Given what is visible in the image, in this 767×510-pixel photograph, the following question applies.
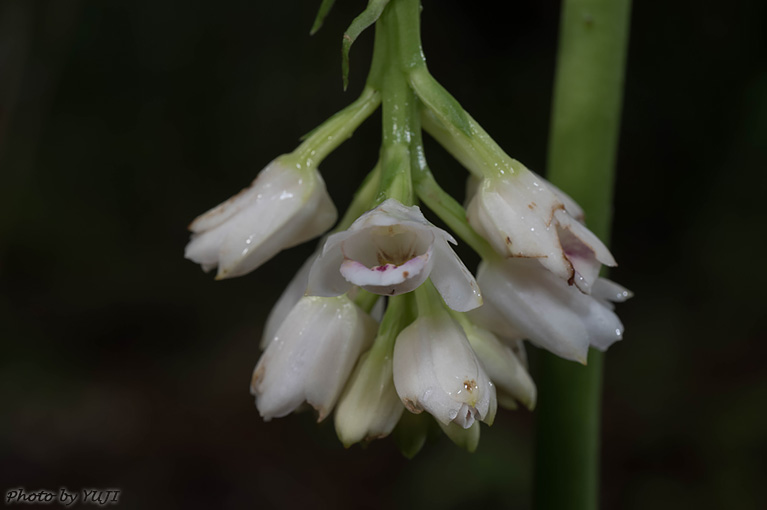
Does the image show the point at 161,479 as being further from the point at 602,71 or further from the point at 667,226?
the point at 602,71

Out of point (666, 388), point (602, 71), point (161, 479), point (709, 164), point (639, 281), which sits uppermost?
point (602, 71)

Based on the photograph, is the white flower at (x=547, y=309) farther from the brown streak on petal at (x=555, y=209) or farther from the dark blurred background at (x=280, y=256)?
the dark blurred background at (x=280, y=256)

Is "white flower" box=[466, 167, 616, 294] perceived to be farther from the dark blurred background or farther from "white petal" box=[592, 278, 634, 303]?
the dark blurred background

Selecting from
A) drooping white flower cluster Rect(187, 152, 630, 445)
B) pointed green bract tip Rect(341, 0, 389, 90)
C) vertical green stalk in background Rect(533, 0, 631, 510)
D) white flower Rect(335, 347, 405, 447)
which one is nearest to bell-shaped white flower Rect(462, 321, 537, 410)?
drooping white flower cluster Rect(187, 152, 630, 445)

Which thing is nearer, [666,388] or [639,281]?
→ [666,388]

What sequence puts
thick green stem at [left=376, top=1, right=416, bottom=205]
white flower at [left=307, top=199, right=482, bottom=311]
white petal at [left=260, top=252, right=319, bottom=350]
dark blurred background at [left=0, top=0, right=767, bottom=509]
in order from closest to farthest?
white flower at [left=307, top=199, right=482, bottom=311] < thick green stem at [left=376, top=1, right=416, bottom=205] < white petal at [left=260, top=252, right=319, bottom=350] < dark blurred background at [left=0, top=0, right=767, bottom=509]

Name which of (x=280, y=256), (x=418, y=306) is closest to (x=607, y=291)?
(x=418, y=306)

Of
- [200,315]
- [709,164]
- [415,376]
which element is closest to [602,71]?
[415,376]
